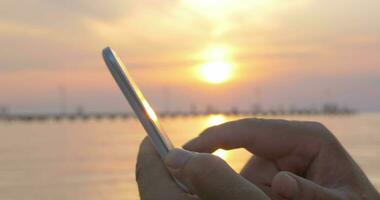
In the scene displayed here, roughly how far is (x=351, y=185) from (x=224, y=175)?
0.46 m

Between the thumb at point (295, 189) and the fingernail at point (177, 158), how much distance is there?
21cm

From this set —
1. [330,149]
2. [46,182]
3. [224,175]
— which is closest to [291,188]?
[224,175]

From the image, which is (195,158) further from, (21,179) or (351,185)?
(21,179)

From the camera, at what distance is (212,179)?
1190 millimetres

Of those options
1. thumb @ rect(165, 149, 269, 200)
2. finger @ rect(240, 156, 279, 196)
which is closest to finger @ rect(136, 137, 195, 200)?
thumb @ rect(165, 149, 269, 200)

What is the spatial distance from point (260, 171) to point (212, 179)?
0.48 m

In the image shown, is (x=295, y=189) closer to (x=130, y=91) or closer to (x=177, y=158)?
(x=177, y=158)

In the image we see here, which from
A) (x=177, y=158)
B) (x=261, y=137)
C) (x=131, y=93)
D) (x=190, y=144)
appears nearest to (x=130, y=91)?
(x=131, y=93)

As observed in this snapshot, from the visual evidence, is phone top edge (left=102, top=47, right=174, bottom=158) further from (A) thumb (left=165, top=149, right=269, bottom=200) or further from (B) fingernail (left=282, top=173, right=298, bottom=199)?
(B) fingernail (left=282, top=173, right=298, bottom=199)

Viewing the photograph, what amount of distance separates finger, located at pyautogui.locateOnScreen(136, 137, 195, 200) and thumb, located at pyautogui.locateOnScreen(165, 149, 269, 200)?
0.04 metres

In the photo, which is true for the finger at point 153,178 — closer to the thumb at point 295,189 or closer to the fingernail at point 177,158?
the fingernail at point 177,158

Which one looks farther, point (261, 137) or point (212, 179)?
point (261, 137)

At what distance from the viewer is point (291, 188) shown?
1.33 meters

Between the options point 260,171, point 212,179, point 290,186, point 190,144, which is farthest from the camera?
point 260,171
